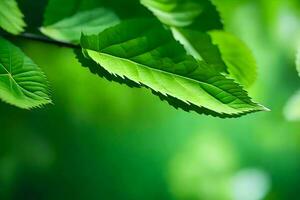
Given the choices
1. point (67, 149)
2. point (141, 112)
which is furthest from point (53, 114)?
point (141, 112)

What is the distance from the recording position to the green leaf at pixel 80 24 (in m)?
0.34

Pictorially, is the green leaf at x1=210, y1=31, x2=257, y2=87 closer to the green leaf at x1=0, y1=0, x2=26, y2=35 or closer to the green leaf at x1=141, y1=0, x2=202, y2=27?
the green leaf at x1=141, y1=0, x2=202, y2=27

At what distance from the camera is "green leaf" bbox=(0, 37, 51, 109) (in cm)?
26

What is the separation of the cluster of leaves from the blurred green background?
29.2 inches

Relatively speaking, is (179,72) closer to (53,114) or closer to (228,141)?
(53,114)

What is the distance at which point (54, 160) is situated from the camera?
4.46 ft

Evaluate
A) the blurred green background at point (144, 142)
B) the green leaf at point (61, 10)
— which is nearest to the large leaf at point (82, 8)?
the green leaf at point (61, 10)

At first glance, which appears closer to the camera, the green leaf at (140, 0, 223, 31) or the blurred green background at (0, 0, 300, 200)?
the green leaf at (140, 0, 223, 31)

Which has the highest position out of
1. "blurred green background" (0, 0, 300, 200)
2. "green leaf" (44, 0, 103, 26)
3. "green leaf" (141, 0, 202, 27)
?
"green leaf" (141, 0, 202, 27)

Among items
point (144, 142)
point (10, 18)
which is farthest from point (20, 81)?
point (144, 142)

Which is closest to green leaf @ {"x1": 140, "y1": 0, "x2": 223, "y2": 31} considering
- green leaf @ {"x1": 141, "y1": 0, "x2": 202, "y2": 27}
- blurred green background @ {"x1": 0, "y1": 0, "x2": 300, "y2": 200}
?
green leaf @ {"x1": 141, "y1": 0, "x2": 202, "y2": 27}

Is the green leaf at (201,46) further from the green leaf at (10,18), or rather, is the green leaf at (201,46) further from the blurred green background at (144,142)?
the blurred green background at (144,142)

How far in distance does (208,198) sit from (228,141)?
19 centimetres

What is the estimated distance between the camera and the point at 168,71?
0.28m
